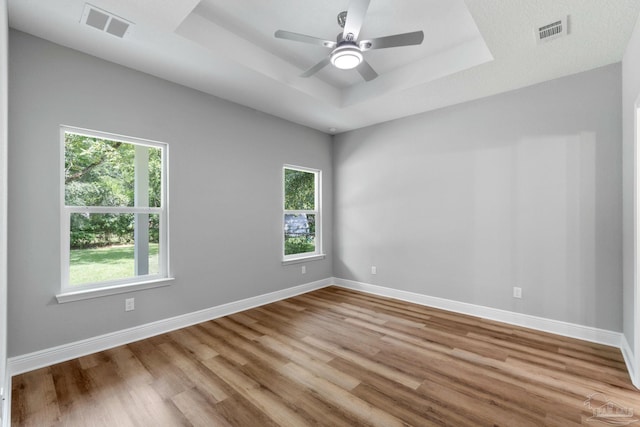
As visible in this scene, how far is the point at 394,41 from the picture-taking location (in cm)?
225

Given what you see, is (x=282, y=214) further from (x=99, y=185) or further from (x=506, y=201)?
(x=506, y=201)

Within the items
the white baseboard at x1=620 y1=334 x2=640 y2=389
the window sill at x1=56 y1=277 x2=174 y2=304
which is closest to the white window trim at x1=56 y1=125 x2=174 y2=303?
the window sill at x1=56 y1=277 x2=174 y2=304

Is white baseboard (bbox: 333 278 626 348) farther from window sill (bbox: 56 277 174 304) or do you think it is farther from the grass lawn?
the grass lawn

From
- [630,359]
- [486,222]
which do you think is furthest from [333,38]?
[630,359]

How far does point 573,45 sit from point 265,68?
2798 millimetres

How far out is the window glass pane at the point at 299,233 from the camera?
4707 millimetres

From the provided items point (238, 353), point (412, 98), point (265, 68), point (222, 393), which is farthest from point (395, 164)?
point (222, 393)

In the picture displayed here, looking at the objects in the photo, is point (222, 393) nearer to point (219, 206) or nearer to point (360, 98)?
point (219, 206)

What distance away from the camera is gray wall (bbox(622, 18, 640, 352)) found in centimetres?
226

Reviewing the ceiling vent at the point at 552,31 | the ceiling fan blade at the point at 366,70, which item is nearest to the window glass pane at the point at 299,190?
the ceiling fan blade at the point at 366,70

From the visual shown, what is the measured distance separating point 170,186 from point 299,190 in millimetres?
2119

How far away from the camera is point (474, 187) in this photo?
146 inches

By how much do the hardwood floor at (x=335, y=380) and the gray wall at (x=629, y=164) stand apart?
0.54 metres

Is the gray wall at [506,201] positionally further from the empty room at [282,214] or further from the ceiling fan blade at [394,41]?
the ceiling fan blade at [394,41]
